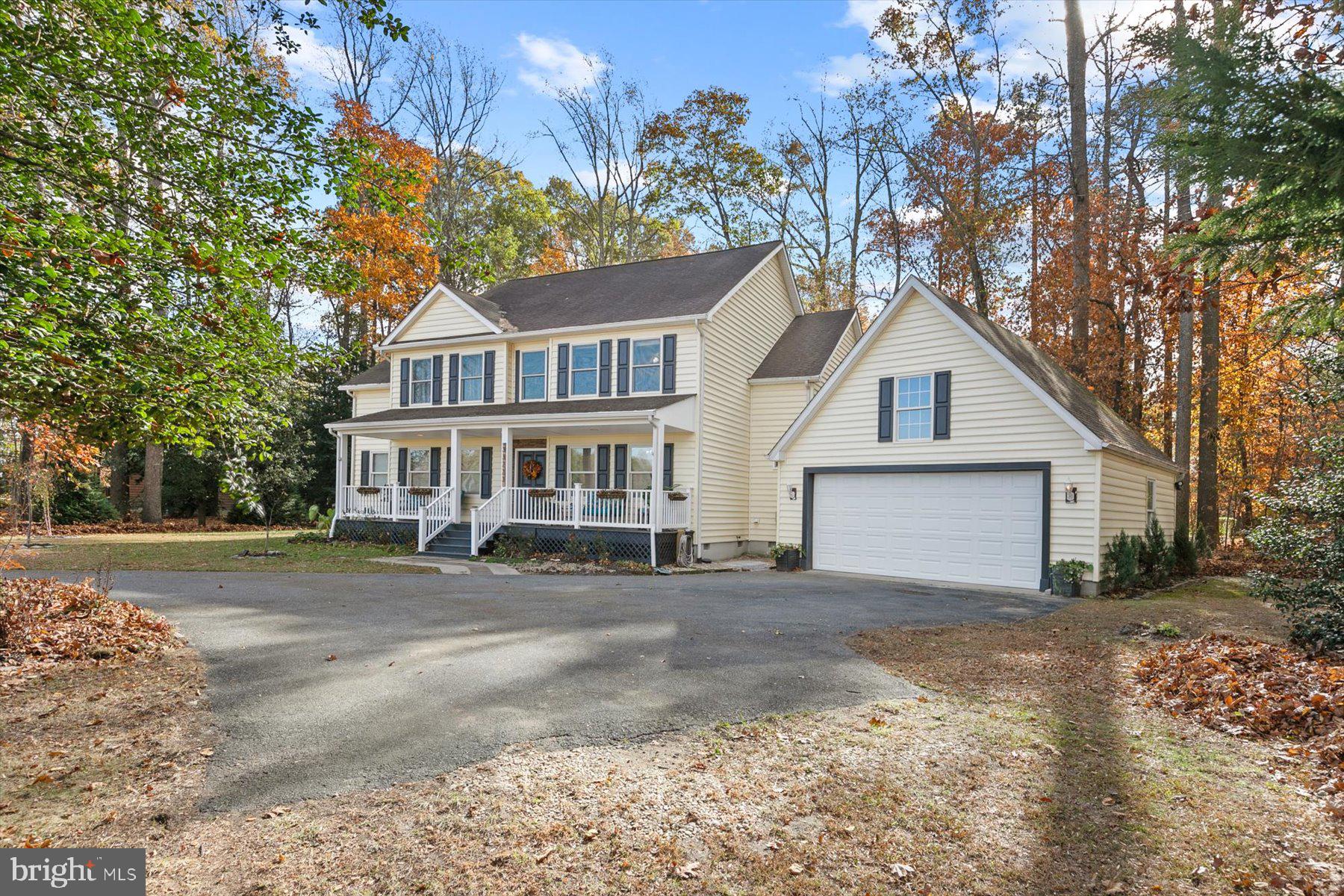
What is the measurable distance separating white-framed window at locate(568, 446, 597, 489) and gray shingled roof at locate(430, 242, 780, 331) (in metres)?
3.47

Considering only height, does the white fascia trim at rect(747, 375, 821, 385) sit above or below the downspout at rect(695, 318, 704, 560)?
above

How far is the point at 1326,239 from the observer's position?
4.74 meters

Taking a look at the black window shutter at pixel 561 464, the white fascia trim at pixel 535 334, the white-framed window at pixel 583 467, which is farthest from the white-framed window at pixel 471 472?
the white fascia trim at pixel 535 334

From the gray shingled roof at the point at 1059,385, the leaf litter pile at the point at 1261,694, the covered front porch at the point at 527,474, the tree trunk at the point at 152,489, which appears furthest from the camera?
the tree trunk at the point at 152,489

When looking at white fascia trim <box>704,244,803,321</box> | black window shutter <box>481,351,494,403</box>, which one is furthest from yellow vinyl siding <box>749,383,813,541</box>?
black window shutter <box>481,351,494,403</box>

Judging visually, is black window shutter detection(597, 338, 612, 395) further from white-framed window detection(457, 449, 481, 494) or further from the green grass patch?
the green grass patch

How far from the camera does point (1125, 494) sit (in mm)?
14102

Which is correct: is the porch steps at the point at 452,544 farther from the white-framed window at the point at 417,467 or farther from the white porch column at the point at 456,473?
the white-framed window at the point at 417,467

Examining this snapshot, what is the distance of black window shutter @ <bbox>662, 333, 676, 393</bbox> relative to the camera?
1820 centimetres

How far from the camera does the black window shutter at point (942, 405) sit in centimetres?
1437

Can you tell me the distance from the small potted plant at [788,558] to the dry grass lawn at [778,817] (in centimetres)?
1065

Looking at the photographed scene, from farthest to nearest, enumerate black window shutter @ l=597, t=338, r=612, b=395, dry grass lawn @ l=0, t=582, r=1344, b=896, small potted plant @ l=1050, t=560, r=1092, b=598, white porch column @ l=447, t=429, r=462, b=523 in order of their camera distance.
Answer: black window shutter @ l=597, t=338, r=612, b=395 → white porch column @ l=447, t=429, r=462, b=523 → small potted plant @ l=1050, t=560, r=1092, b=598 → dry grass lawn @ l=0, t=582, r=1344, b=896

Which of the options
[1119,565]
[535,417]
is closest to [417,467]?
[535,417]

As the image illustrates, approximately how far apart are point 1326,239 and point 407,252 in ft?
87.5
